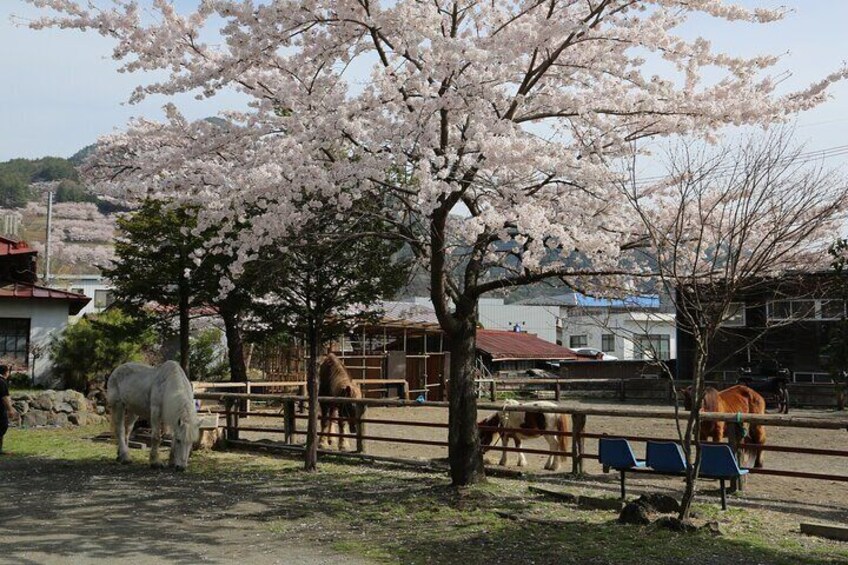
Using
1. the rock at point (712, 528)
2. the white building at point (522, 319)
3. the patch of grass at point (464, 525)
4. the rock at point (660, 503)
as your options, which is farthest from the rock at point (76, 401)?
the white building at point (522, 319)

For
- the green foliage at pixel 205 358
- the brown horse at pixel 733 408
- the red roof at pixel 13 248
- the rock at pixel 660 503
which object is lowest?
the rock at pixel 660 503

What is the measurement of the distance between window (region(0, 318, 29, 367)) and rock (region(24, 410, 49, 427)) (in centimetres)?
459

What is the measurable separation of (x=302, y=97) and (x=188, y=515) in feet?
17.3

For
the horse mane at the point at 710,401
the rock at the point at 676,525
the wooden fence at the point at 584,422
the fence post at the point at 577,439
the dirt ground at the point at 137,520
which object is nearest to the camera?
the dirt ground at the point at 137,520

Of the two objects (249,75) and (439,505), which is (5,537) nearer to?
(439,505)

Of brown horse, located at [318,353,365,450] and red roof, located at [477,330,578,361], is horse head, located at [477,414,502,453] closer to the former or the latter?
brown horse, located at [318,353,365,450]

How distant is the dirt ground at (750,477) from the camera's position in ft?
31.6

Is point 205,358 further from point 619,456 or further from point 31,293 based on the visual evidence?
point 619,456

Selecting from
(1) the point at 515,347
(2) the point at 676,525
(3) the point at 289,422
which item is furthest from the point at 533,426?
(1) the point at 515,347

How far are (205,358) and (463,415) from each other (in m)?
20.8

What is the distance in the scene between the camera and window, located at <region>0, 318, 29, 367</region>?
2289 cm

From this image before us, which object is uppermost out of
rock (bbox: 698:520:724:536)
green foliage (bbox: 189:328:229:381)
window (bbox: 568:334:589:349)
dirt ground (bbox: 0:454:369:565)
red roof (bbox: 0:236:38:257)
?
red roof (bbox: 0:236:38:257)

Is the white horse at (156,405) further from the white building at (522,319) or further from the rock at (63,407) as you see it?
the white building at (522,319)

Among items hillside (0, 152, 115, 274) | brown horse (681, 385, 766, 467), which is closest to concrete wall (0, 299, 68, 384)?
brown horse (681, 385, 766, 467)
